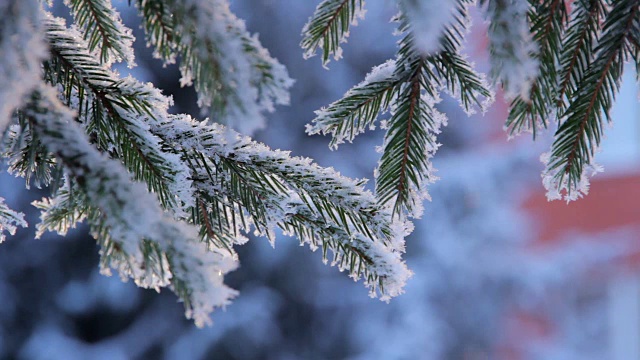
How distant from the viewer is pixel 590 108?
→ 63 cm

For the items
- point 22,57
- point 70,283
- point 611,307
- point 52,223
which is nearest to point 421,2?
point 22,57

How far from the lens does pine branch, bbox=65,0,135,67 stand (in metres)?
0.75

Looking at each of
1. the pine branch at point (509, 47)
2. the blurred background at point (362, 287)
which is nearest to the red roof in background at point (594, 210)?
the blurred background at point (362, 287)

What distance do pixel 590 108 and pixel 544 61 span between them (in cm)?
8

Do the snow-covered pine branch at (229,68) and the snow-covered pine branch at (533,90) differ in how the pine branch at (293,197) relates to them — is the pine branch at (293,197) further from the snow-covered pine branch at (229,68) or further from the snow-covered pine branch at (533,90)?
the snow-covered pine branch at (229,68)

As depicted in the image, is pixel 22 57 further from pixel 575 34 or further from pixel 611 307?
pixel 611 307

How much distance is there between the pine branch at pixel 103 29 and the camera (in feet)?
2.47

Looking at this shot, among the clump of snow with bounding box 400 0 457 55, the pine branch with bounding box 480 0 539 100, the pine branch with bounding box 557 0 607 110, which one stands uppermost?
the pine branch with bounding box 557 0 607 110

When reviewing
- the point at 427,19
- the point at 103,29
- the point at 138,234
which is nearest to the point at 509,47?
the point at 427,19

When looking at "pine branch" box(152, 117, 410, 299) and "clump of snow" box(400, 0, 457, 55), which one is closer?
"clump of snow" box(400, 0, 457, 55)

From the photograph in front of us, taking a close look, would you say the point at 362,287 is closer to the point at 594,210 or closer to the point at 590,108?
the point at 594,210

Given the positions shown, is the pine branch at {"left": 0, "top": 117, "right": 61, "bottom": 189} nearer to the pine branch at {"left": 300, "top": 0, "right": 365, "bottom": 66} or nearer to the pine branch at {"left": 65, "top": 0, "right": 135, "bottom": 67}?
the pine branch at {"left": 65, "top": 0, "right": 135, "bottom": 67}

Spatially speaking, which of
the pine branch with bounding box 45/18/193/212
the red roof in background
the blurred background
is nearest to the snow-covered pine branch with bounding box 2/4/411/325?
the pine branch with bounding box 45/18/193/212

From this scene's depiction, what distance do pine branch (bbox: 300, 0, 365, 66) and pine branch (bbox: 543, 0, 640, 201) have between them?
267 millimetres
